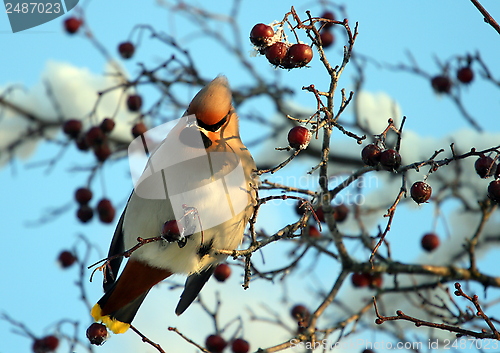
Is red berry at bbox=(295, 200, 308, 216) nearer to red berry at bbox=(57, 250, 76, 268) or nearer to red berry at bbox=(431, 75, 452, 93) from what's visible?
red berry at bbox=(431, 75, 452, 93)

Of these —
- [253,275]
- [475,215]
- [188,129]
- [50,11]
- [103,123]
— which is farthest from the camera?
[50,11]

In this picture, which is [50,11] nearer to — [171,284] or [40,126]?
[40,126]

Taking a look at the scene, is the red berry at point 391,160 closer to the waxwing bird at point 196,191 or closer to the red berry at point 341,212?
the waxwing bird at point 196,191

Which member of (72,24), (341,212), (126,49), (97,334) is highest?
(72,24)

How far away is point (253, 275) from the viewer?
3041 mm

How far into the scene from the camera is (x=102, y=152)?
3.83 metres

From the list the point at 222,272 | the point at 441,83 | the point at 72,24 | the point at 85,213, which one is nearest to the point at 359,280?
the point at 222,272

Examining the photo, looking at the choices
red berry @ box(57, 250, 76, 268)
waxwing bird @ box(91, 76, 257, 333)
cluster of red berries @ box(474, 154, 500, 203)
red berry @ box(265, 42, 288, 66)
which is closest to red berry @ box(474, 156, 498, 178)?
cluster of red berries @ box(474, 154, 500, 203)

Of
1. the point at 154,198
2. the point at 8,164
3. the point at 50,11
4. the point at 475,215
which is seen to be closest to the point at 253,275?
the point at 154,198

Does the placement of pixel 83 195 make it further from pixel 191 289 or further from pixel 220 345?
pixel 220 345

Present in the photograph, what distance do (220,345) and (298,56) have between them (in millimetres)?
1722

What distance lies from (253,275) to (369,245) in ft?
2.07

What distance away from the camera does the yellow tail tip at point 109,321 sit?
3219mm

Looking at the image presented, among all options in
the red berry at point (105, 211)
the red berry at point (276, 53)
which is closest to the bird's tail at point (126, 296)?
the red berry at point (105, 211)
